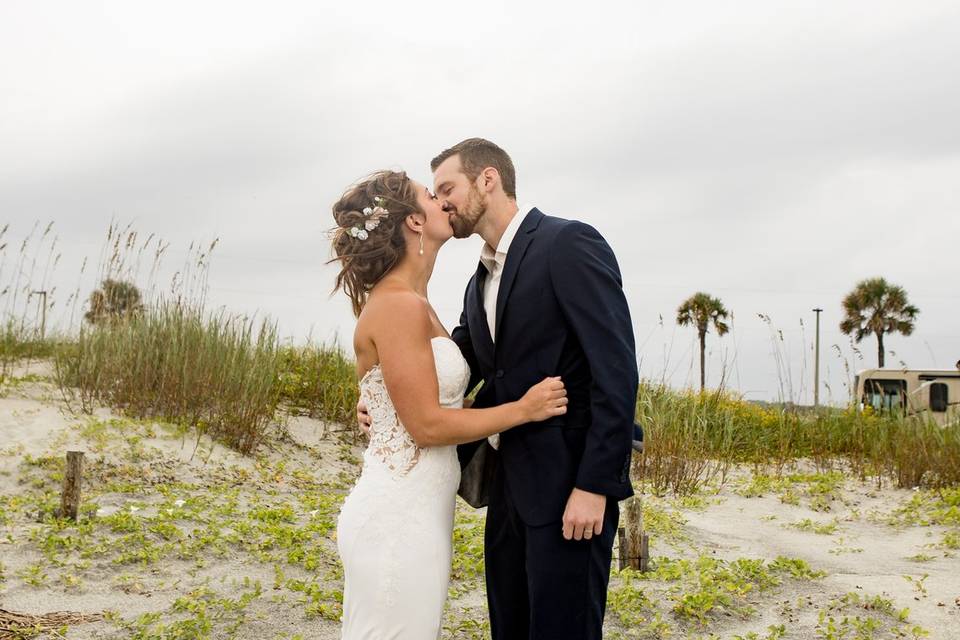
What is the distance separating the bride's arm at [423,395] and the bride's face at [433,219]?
392 mm

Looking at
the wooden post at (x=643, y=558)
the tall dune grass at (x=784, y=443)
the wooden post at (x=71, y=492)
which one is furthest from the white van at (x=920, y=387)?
the wooden post at (x=71, y=492)

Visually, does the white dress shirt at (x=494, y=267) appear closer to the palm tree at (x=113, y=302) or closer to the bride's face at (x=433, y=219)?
the bride's face at (x=433, y=219)

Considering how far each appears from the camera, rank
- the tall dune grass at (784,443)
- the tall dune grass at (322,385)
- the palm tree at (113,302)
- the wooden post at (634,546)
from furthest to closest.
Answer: the tall dune grass at (322,385) < the palm tree at (113,302) < the tall dune grass at (784,443) < the wooden post at (634,546)

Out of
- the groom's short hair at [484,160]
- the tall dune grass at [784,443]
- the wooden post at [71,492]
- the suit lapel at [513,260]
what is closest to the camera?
the suit lapel at [513,260]

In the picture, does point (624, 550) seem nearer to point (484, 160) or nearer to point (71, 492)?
point (484, 160)

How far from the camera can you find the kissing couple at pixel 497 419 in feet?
9.45

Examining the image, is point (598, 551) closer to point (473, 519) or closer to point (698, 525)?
point (473, 519)

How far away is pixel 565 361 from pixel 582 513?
0.50 metres

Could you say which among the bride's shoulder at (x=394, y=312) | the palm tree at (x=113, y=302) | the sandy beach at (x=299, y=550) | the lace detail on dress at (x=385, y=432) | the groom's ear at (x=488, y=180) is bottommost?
the sandy beach at (x=299, y=550)

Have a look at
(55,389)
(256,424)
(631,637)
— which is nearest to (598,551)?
(631,637)

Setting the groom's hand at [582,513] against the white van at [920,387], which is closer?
the groom's hand at [582,513]

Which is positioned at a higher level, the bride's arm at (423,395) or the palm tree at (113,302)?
the palm tree at (113,302)

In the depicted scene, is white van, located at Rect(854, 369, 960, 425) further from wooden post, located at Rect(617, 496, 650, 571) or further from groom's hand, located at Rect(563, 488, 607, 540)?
groom's hand, located at Rect(563, 488, 607, 540)

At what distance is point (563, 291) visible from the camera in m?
2.93
